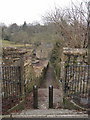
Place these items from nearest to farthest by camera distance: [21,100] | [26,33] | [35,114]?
[35,114] → [21,100] → [26,33]

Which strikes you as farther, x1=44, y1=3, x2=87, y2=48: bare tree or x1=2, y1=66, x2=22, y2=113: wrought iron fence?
x1=44, y1=3, x2=87, y2=48: bare tree

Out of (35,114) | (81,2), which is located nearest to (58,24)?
(81,2)

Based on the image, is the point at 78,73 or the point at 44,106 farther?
the point at 44,106

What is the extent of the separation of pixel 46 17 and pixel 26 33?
4.65 m

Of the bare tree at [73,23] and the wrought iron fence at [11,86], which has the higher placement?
the bare tree at [73,23]

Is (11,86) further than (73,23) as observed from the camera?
No

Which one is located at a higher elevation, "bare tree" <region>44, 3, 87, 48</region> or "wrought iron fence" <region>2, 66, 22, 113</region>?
"bare tree" <region>44, 3, 87, 48</region>

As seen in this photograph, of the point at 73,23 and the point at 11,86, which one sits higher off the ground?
the point at 73,23

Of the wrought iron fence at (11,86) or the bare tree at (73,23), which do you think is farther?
the bare tree at (73,23)

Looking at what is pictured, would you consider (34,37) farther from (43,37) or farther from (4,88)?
(4,88)

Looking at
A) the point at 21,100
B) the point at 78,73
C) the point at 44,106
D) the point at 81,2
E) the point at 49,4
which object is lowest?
the point at 44,106

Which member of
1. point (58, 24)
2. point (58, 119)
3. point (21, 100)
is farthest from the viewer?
point (58, 24)

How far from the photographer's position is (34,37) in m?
12.9

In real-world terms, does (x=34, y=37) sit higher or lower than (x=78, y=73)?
higher
